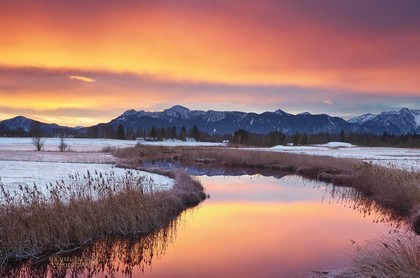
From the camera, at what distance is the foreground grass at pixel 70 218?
1167 centimetres

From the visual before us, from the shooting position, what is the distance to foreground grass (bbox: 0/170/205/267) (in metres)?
11.7

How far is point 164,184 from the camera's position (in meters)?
23.9

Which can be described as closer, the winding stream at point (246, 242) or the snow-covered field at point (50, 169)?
the winding stream at point (246, 242)

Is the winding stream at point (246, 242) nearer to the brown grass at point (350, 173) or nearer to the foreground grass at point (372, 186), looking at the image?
the foreground grass at point (372, 186)

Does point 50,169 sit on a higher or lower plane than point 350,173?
higher

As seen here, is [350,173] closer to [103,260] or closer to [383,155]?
[103,260]

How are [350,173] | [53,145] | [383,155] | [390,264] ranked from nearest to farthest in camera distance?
[390,264] → [350,173] → [383,155] → [53,145]

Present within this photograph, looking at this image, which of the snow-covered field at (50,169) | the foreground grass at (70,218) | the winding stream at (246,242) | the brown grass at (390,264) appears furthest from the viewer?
the snow-covered field at (50,169)

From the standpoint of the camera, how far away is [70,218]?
13367mm

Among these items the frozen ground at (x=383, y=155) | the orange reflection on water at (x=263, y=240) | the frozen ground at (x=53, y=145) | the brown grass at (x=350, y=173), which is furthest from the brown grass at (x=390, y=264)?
the frozen ground at (x=53, y=145)

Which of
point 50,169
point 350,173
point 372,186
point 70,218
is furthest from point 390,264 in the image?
point 50,169

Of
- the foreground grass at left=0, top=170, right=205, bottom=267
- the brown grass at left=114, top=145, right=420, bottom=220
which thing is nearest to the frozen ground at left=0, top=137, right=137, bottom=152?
the brown grass at left=114, top=145, right=420, bottom=220

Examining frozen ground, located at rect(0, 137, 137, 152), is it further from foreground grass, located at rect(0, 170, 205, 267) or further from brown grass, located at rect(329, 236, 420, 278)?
brown grass, located at rect(329, 236, 420, 278)

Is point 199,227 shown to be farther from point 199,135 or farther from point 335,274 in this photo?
point 199,135
